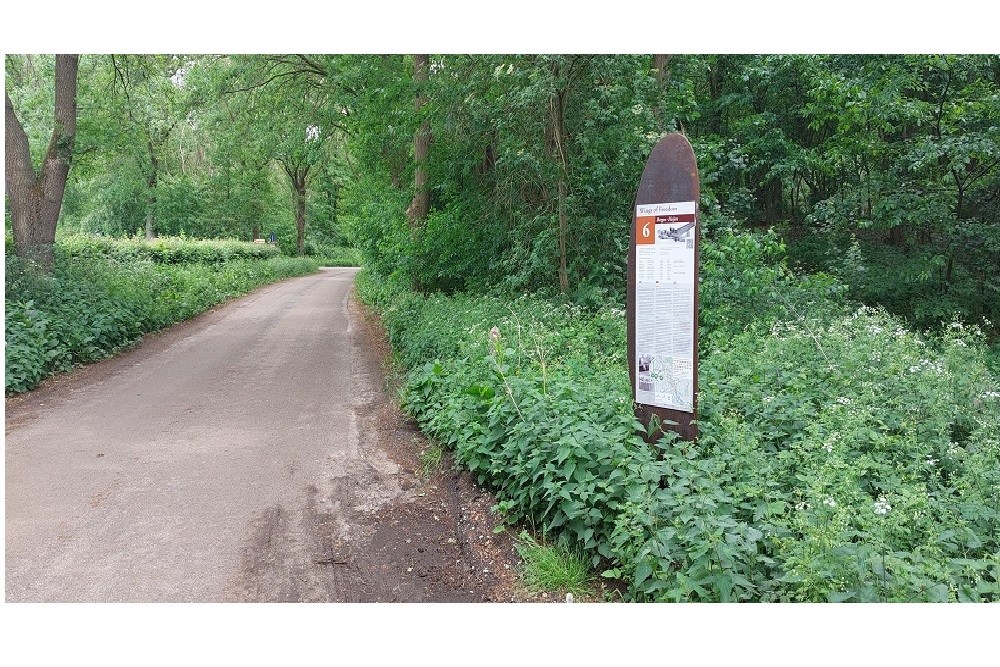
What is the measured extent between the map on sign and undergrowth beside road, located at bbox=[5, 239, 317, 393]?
27.0ft

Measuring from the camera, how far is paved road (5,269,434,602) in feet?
13.6

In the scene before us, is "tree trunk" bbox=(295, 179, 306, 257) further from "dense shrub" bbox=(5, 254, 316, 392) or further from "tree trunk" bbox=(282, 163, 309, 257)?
"dense shrub" bbox=(5, 254, 316, 392)

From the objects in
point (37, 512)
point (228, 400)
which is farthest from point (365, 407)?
point (37, 512)

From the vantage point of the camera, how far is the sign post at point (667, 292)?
433 cm

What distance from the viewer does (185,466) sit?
20.1 feet

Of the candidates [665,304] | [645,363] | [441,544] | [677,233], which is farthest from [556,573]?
[677,233]

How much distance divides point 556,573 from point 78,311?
10.6 metres

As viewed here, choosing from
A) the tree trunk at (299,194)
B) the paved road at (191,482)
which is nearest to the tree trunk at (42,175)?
the paved road at (191,482)

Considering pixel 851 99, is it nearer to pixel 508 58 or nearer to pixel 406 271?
pixel 508 58

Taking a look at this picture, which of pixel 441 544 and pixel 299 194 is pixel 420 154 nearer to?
pixel 441 544

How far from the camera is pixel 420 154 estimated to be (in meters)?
13.6

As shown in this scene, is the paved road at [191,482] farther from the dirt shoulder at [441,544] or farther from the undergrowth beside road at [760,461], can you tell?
the undergrowth beside road at [760,461]

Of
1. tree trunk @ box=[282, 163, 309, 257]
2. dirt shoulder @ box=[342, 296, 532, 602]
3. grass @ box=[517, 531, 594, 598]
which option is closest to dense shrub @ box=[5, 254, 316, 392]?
dirt shoulder @ box=[342, 296, 532, 602]

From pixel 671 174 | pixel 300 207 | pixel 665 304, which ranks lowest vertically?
pixel 665 304
